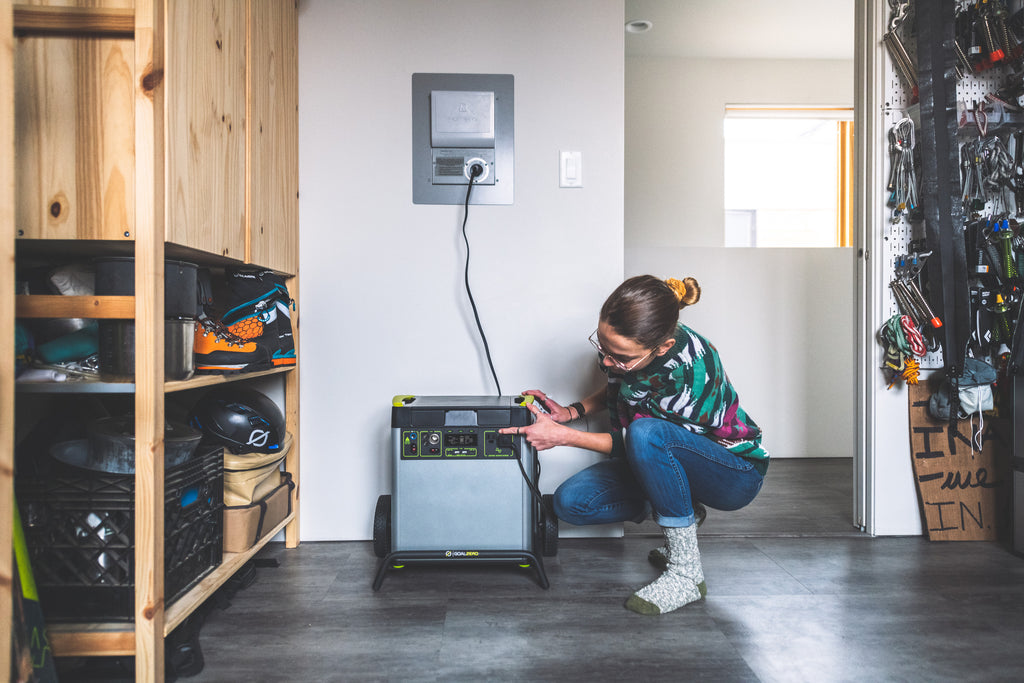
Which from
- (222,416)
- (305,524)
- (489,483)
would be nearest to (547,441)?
(489,483)

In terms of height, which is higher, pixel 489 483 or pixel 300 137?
pixel 300 137

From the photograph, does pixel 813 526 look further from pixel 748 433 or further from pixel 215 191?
pixel 215 191

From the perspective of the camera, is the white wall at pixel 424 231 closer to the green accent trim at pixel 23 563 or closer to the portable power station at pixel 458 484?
the portable power station at pixel 458 484

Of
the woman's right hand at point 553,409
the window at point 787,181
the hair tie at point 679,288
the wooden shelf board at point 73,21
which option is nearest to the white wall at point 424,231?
the woman's right hand at point 553,409

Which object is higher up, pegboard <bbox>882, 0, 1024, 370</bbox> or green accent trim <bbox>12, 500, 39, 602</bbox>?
pegboard <bbox>882, 0, 1024, 370</bbox>

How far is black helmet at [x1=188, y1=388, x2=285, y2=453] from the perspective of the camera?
1445mm

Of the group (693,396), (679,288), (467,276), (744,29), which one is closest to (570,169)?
(467,276)

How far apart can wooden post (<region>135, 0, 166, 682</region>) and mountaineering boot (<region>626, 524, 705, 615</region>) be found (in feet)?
3.34

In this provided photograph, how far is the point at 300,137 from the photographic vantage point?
1.88 meters

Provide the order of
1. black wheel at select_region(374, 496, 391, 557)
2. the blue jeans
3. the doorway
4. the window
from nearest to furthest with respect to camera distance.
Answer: the blue jeans
black wheel at select_region(374, 496, 391, 557)
the doorway
the window

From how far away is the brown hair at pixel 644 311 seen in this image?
4.34 ft

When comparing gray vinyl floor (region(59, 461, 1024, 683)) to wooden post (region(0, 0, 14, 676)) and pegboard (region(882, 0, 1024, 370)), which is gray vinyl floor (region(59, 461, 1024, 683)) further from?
pegboard (region(882, 0, 1024, 370))

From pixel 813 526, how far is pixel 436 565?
135 cm

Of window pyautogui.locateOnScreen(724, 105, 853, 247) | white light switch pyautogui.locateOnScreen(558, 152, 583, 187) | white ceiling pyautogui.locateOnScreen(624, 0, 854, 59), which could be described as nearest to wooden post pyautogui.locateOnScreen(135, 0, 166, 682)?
white light switch pyautogui.locateOnScreen(558, 152, 583, 187)
